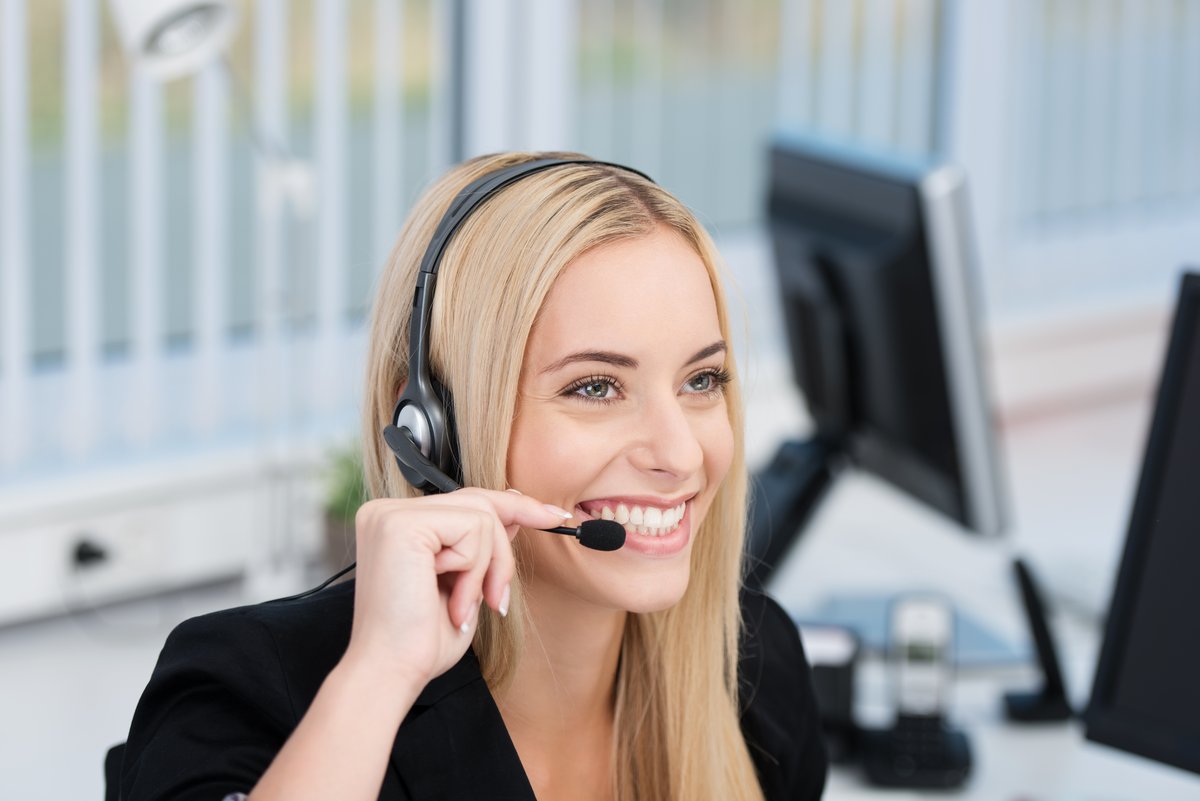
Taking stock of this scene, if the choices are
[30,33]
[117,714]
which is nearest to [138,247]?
[30,33]

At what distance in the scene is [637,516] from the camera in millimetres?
1163

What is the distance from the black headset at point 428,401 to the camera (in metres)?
1.11

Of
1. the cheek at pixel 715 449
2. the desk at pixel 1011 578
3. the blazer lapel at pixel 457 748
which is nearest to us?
the blazer lapel at pixel 457 748

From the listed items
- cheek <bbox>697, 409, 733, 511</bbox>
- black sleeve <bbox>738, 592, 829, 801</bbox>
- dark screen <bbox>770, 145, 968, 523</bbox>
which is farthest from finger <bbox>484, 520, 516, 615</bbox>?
dark screen <bbox>770, 145, 968, 523</bbox>

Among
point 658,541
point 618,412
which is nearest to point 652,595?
point 658,541

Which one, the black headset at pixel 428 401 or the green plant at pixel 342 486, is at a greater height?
the black headset at pixel 428 401

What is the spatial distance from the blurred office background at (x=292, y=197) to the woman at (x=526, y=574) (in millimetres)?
793

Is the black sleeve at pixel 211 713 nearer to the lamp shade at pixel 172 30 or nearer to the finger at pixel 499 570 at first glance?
the finger at pixel 499 570

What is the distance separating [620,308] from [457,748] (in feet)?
1.11

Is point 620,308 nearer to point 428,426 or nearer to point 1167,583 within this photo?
point 428,426

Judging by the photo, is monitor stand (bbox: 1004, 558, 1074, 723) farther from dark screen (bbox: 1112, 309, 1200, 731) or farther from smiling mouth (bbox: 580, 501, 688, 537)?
smiling mouth (bbox: 580, 501, 688, 537)

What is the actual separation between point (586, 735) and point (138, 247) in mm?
1312

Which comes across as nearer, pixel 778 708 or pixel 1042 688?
pixel 778 708

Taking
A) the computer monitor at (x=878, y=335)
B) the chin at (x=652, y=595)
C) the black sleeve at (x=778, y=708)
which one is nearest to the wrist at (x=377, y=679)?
the chin at (x=652, y=595)
